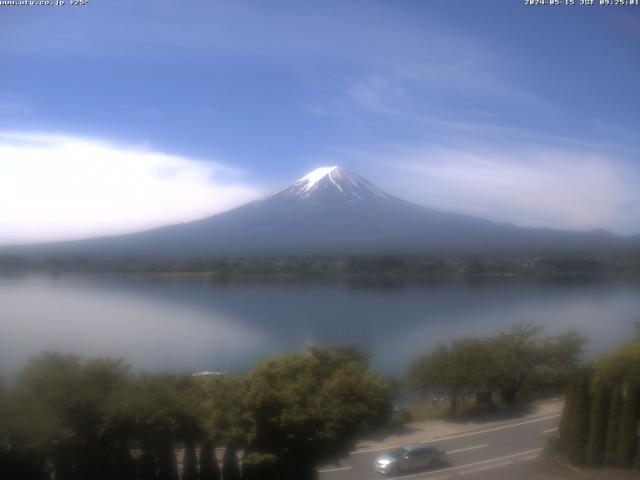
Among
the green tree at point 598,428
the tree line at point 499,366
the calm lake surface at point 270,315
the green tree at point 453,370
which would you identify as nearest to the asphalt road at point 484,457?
the green tree at point 598,428

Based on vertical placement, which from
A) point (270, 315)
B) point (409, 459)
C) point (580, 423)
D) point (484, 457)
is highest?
point (270, 315)

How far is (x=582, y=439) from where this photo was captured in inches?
219

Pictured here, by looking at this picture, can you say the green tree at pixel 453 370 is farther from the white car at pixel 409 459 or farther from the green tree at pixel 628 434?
the green tree at pixel 628 434

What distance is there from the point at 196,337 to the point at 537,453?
249 inches

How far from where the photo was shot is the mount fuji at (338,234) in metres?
16.6

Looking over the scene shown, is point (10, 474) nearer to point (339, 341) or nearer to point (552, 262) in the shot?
point (339, 341)

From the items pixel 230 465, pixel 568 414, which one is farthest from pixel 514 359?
pixel 230 465

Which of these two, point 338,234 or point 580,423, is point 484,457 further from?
point 338,234

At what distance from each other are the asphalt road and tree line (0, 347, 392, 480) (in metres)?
0.26

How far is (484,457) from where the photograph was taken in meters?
5.59

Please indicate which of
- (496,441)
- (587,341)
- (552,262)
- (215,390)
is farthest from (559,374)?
(552,262)

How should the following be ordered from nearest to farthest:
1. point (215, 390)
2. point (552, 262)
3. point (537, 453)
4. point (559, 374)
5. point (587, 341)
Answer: point (215, 390) → point (537, 453) → point (559, 374) → point (587, 341) → point (552, 262)

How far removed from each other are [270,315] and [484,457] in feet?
23.7

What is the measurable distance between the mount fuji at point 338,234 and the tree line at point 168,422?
740 cm
